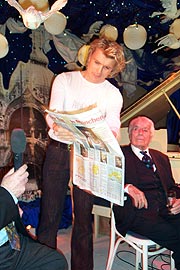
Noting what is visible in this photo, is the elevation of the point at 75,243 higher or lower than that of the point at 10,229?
lower

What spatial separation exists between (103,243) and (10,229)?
1805 mm

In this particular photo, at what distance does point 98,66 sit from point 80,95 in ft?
0.55

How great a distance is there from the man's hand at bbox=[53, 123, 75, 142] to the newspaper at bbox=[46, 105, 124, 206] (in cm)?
4

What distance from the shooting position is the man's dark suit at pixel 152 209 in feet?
6.60

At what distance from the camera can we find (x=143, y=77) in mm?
4379

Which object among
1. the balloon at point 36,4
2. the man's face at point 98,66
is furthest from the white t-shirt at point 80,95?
the balloon at point 36,4

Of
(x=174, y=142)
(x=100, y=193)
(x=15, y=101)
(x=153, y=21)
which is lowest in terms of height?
(x=100, y=193)

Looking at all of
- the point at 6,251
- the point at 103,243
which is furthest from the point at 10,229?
the point at 103,243

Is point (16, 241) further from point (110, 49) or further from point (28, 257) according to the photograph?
point (110, 49)

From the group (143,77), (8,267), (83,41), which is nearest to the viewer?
(8,267)

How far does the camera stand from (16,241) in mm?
1379

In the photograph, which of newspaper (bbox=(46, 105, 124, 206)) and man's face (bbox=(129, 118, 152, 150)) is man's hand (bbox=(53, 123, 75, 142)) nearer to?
newspaper (bbox=(46, 105, 124, 206))

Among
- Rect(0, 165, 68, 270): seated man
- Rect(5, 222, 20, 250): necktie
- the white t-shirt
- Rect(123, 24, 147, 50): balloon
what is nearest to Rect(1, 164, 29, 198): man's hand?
Rect(0, 165, 68, 270): seated man

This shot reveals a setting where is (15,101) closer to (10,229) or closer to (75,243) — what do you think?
(75,243)
